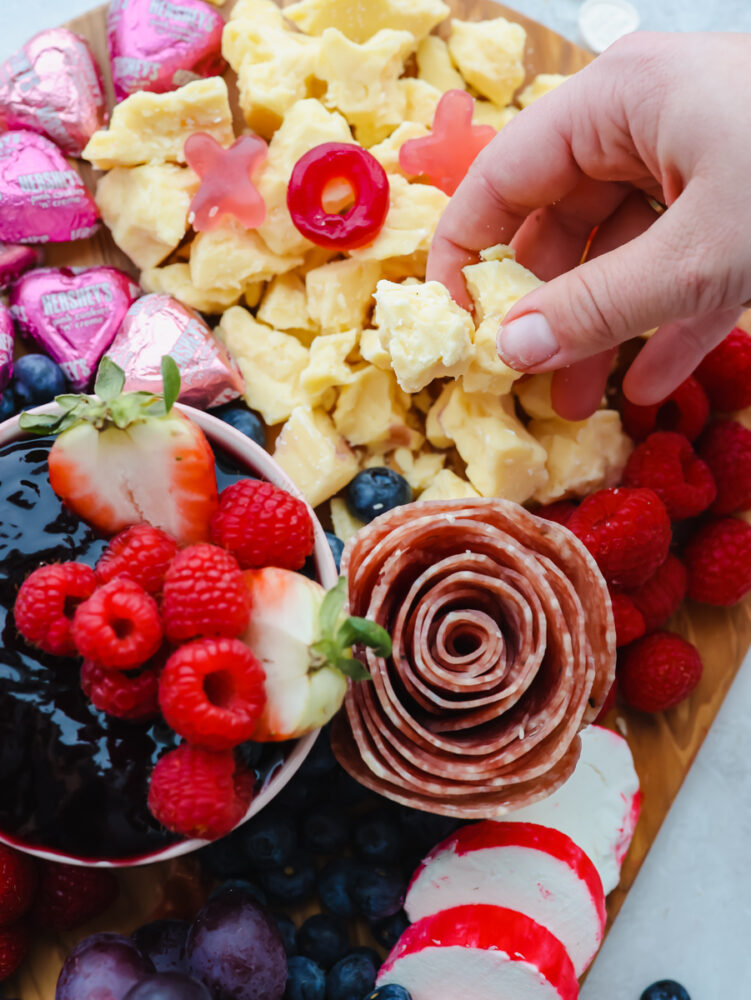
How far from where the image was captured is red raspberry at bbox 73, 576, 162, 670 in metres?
0.72

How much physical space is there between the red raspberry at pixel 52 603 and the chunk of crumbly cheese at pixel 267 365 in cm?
48

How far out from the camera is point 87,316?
3.91ft

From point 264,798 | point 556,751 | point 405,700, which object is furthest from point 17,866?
point 556,751

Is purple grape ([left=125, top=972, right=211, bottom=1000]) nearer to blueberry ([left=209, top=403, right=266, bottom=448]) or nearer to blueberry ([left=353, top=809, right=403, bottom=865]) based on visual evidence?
blueberry ([left=353, top=809, right=403, bottom=865])

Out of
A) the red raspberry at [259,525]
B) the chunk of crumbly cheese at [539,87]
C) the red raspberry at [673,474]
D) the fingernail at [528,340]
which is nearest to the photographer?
the red raspberry at [259,525]

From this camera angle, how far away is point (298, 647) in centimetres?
78

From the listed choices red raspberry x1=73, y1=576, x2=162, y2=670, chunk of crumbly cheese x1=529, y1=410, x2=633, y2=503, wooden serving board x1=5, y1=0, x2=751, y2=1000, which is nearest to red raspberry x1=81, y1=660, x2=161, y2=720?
red raspberry x1=73, y1=576, x2=162, y2=670

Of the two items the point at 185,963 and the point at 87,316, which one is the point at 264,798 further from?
the point at 87,316

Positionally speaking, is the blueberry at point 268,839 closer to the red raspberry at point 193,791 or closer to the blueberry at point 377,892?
the blueberry at point 377,892

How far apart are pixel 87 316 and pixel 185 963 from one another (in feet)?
2.70

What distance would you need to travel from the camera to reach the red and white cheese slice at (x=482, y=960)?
0.99 m

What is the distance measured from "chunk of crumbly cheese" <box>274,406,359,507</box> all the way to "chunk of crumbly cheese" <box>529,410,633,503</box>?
0.28 meters

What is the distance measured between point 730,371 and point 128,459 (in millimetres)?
866

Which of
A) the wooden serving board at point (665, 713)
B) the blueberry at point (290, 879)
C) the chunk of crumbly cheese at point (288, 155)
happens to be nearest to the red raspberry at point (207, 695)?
the blueberry at point (290, 879)
